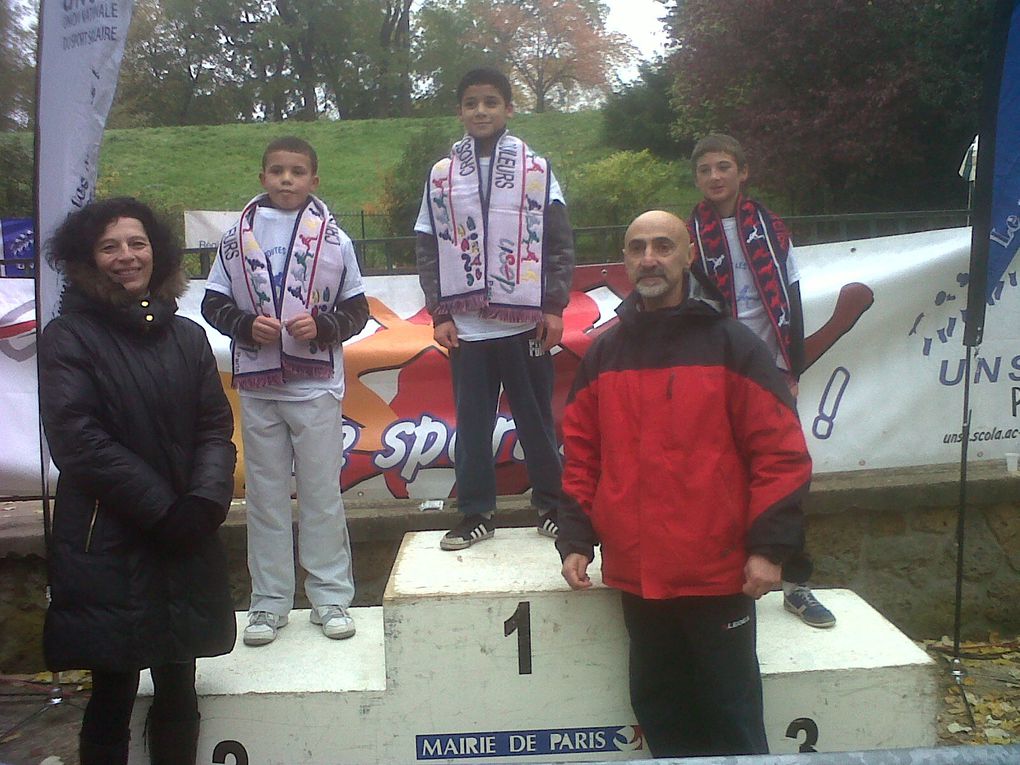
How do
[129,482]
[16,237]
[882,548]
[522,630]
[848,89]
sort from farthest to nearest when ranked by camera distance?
[848,89] → [16,237] → [882,548] → [522,630] → [129,482]

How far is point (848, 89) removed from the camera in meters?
16.3

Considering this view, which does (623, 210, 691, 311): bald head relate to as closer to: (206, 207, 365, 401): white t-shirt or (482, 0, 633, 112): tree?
(206, 207, 365, 401): white t-shirt

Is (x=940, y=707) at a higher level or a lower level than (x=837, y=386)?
lower

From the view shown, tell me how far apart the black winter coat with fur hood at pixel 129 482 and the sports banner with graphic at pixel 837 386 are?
2.00 m

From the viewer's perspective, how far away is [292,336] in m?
3.05

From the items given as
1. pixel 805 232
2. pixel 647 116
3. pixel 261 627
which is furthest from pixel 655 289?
pixel 647 116

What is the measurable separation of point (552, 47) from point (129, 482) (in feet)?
138

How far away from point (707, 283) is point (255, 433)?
166 cm

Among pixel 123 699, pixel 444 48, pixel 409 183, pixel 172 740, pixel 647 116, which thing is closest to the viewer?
pixel 123 699

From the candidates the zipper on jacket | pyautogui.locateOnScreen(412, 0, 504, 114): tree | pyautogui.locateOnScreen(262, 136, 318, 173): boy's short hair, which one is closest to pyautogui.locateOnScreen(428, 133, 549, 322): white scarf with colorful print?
pyautogui.locateOnScreen(262, 136, 318, 173): boy's short hair

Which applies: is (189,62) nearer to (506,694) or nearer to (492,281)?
(492,281)

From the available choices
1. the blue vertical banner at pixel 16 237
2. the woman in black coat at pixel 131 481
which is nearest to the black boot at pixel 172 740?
the woman in black coat at pixel 131 481

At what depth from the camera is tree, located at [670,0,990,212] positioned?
1539 cm

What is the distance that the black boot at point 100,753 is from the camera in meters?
2.41
